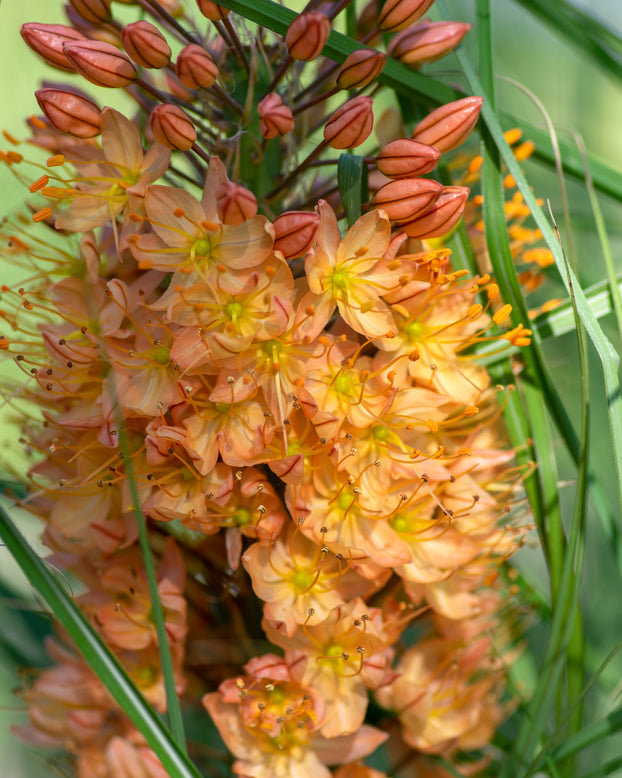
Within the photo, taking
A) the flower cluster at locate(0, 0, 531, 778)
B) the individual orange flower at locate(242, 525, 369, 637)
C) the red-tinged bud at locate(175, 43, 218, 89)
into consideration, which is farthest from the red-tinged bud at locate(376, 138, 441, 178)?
the individual orange flower at locate(242, 525, 369, 637)

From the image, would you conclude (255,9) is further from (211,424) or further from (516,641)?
(516,641)

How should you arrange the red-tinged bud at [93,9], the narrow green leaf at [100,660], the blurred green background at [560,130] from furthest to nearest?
the blurred green background at [560,130]
the red-tinged bud at [93,9]
the narrow green leaf at [100,660]

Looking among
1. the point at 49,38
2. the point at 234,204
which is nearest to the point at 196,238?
the point at 234,204

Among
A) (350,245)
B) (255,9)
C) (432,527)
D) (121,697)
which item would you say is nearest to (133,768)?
(121,697)

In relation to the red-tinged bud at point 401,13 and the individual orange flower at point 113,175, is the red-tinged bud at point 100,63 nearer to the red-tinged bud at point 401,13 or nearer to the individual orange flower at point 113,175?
the individual orange flower at point 113,175

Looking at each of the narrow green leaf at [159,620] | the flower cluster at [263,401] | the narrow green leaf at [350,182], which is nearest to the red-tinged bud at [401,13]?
the flower cluster at [263,401]

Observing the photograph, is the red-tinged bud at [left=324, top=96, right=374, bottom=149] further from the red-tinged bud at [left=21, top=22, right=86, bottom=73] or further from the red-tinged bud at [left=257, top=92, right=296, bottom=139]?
the red-tinged bud at [left=21, top=22, right=86, bottom=73]

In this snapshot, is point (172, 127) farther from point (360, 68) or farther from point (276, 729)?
point (276, 729)
